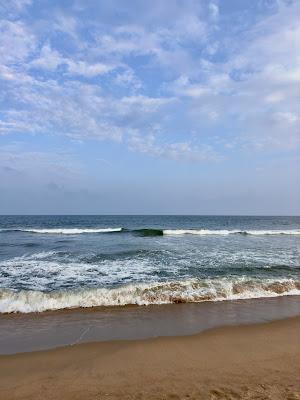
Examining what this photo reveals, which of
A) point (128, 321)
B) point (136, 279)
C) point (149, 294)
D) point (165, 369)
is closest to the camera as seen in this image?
point (165, 369)

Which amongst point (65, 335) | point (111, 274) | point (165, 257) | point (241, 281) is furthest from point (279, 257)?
point (65, 335)

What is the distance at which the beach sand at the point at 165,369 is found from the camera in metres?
4.11

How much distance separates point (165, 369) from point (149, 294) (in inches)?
171

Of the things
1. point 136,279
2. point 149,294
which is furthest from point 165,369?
point 136,279

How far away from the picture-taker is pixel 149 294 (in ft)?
30.0

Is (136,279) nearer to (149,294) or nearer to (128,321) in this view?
(149,294)

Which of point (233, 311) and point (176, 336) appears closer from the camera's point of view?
point (176, 336)

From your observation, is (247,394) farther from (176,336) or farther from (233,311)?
(233,311)

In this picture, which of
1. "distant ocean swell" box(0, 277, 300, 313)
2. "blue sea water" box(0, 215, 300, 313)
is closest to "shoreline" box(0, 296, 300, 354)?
"distant ocean swell" box(0, 277, 300, 313)

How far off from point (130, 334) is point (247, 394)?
9.58 ft

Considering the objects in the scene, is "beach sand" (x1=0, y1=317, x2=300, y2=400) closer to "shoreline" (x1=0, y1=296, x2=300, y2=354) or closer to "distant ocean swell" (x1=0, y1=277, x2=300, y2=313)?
"shoreline" (x1=0, y1=296, x2=300, y2=354)

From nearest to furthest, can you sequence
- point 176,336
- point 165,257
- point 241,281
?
point 176,336 < point 241,281 < point 165,257

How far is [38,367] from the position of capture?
497cm

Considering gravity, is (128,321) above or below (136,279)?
below
